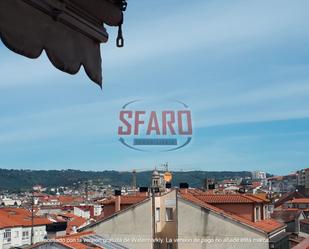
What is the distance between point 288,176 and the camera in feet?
534

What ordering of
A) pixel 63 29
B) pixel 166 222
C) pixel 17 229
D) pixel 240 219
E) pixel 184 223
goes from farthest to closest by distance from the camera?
pixel 17 229 → pixel 166 222 → pixel 184 223 → pixel 240 219 → pixel 63 29

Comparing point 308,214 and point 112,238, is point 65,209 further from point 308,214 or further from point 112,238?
point 112,238

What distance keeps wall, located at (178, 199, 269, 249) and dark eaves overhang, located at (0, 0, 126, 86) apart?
18.5 m

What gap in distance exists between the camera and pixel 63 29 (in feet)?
6.89

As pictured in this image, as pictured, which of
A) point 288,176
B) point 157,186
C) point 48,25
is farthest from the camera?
point 288,176

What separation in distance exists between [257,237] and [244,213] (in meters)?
2.25

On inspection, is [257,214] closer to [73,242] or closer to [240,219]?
[240,219]

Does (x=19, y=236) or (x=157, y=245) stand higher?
(x=157, y=245)

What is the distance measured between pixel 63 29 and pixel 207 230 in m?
19.4

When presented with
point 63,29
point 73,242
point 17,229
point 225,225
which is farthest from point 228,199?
point 17,229

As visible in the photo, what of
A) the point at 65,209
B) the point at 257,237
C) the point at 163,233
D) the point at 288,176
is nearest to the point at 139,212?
the point at 163,233

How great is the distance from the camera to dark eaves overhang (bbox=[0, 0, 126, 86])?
1.79m

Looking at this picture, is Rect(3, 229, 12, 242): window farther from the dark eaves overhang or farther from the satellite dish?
the dark eaves overhang

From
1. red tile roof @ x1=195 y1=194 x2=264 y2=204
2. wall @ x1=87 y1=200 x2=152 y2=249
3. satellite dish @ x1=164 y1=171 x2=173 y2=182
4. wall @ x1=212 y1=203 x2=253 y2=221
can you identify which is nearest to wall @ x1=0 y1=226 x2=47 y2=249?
satellite dish @ x1=164 y1=171 x2=173 y2=182
